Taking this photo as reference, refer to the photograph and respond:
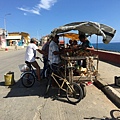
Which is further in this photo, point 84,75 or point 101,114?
point 84,75

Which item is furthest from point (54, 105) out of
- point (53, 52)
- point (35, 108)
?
point (53, 52)

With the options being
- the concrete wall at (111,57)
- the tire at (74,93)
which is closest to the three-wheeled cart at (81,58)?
the tire at (74,93)

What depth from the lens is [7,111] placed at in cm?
521

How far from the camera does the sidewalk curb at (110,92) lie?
5.99m

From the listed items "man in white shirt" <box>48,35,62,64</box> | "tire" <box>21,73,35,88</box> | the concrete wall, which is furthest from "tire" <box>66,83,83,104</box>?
the concrete wall

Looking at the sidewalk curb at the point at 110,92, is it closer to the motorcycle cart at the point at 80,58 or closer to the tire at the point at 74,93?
the motorcycle cart at the point at 80,58

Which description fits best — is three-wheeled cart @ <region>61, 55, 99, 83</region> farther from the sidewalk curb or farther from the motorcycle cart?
the sidewalk curb

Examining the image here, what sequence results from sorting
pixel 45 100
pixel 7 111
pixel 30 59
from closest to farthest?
1. pixel 7 111
2. pixel 45 100
3. pixel 30 59

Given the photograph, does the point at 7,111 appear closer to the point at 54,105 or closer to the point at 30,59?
the point at 54,105

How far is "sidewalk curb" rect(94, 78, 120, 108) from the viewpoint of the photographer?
236 inches

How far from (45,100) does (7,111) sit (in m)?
1.28

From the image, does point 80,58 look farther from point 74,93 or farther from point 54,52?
point 74,93

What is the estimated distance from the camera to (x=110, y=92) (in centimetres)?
664

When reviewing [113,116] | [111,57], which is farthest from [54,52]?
[111,57]
